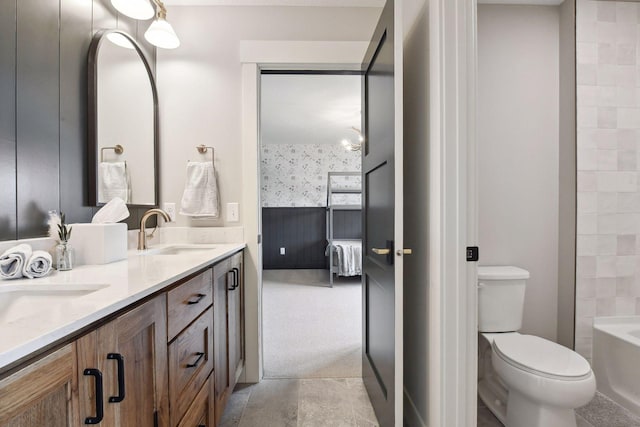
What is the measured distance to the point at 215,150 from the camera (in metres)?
2.02

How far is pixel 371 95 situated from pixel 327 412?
1745 mm

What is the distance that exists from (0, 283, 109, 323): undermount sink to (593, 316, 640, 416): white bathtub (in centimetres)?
251

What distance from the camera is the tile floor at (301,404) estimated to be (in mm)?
1593

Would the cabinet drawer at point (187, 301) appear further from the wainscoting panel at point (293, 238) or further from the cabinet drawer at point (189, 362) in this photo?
the wainscoting panel at point (293, 238)

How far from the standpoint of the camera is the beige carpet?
2139 mm

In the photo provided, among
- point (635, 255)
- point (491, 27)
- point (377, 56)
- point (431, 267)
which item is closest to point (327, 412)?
point (431, 267)

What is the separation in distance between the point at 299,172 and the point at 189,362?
5.15 metres

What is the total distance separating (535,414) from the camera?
1.35 m

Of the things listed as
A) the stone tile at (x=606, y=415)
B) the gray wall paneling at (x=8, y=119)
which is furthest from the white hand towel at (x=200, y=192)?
the stone tile at (x=606, y=415)

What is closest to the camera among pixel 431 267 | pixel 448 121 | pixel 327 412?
pixel 448 121

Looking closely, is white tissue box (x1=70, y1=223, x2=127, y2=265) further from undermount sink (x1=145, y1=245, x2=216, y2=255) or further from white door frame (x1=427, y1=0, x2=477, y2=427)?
white door frame (x1=427, y1=0, x2=477, y2=427)

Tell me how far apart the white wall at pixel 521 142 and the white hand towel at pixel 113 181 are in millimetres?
2084

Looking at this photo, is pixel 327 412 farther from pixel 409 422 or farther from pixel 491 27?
pixel 491 27

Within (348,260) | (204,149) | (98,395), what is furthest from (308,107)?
(98,395)
